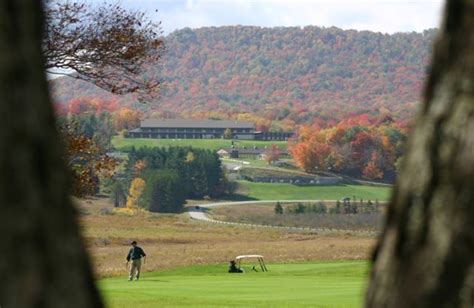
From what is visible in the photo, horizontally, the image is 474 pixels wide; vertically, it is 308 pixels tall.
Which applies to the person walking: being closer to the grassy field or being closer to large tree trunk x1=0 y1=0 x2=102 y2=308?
the grassy field

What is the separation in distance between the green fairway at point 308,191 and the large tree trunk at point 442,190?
16993 centimetres

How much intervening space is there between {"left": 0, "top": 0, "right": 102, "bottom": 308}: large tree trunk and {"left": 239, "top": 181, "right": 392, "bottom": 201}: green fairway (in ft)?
560

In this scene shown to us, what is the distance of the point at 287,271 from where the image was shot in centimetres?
4216

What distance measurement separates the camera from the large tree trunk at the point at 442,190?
3637 mm

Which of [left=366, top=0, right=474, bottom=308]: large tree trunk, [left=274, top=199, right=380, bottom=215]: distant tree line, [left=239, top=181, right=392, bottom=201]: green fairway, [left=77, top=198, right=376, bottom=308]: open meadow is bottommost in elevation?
[left=239, top=181, right=392, bottom=201]: green fairway

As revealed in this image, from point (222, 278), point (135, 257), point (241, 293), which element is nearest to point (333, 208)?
point (222, 278)

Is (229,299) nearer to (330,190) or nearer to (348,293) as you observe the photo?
(348,293)

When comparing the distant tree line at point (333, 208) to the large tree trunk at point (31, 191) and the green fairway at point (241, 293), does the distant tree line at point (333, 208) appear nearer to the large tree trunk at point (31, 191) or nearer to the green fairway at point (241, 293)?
the green fairway at point (241, 293)

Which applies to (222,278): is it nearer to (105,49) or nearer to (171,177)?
(105,49)

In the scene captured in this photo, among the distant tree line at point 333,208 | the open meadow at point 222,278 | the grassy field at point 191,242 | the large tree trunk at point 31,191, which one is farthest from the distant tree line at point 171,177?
the large tree trunk at point 31,191

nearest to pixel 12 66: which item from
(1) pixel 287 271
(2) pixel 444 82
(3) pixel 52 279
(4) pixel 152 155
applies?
(3) pixel 52 279

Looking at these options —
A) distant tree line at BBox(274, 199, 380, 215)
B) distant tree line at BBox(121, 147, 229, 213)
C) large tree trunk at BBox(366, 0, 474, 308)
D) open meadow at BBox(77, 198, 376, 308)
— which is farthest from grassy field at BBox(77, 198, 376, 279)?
large tree trunk at BBox(366, 0, 474, 308)

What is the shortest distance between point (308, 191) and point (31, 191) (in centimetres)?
18053

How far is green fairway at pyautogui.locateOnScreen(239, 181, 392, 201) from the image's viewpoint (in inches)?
7003
